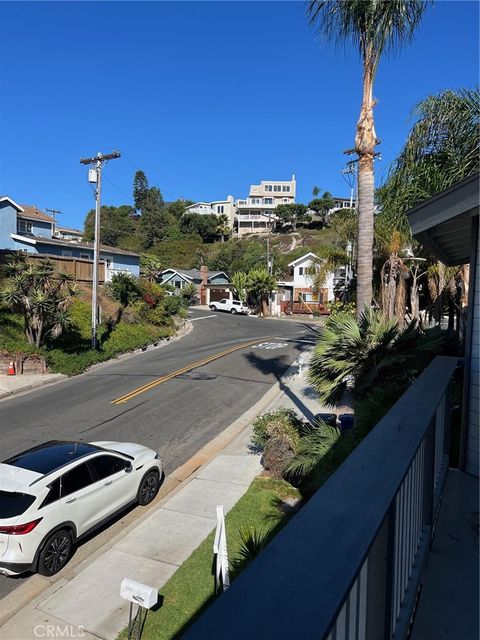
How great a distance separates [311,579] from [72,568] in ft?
24.1

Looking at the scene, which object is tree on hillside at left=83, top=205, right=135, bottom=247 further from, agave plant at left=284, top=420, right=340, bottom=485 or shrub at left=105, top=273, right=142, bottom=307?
agave plant at left=284, top=420, right=340, bottom=485

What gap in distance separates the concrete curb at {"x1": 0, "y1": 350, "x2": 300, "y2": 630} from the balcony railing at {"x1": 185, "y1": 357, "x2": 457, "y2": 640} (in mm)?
5832

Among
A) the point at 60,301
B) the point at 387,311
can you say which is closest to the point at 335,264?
the point at 387,311

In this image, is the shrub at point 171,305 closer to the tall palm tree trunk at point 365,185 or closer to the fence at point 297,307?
the fence at point 297,307

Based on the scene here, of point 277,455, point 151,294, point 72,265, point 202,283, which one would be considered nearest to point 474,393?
point 277,455

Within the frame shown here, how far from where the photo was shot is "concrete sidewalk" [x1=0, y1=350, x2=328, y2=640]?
5836 millimetres

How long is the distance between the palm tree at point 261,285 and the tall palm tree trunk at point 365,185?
149 ft

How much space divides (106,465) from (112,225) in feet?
346

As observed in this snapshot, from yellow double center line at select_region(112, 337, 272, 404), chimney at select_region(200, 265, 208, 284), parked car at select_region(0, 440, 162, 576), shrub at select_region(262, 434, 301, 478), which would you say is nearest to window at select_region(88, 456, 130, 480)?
parked car at select_region(0, 440, 162, 576)

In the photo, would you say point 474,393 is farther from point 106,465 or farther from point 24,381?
point 24,381

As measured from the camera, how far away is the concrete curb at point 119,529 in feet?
21.7

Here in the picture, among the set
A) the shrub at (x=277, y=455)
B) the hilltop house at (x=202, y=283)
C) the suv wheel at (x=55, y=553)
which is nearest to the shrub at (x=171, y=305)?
the hilltop house at (x=202, y=283)

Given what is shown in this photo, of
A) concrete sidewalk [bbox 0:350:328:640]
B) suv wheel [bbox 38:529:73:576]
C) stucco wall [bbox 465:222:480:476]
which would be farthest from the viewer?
suv wheel [bbox 38:529:73:576]

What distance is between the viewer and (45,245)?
3947 centimetres
